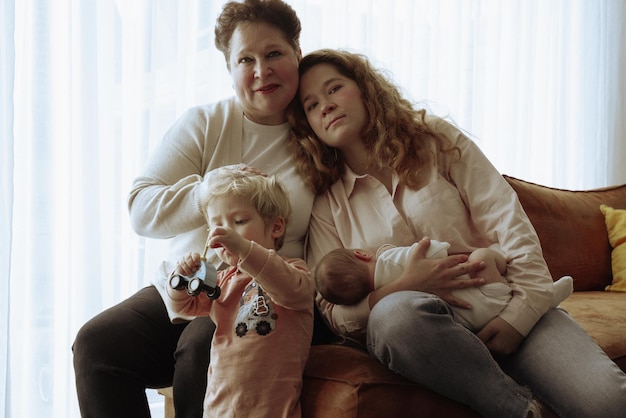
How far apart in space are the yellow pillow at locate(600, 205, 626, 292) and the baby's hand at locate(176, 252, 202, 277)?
73.1 inches

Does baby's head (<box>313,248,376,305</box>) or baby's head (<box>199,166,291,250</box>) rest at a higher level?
baby's head (<box>199,166,291,250</box>)

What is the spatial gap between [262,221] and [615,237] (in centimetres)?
173

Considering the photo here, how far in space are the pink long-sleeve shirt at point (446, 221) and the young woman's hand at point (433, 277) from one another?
0.27 feet

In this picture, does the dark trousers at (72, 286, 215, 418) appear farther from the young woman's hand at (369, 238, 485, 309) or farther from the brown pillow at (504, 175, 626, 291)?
the brown pillow at (504, 175, 626, 291)

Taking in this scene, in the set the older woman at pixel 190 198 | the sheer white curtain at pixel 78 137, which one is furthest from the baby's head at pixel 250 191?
the sheer white curtain at pixel 78 137

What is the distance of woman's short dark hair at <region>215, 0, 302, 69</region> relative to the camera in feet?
5.90

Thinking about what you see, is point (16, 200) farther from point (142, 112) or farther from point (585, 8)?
point (585, 8)

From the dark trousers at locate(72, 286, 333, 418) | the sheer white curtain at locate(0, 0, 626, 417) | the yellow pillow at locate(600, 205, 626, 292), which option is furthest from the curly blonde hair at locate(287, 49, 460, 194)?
the yellow pillow at locate(600, 205, 626, 292)

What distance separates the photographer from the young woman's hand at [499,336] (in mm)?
1526

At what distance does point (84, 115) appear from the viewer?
216 centimetres

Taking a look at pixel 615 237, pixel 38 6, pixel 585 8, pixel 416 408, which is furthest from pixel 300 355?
pixel 585 8

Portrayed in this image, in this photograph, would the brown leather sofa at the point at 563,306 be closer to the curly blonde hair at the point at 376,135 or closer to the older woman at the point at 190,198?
the older woman at the point at 190,198

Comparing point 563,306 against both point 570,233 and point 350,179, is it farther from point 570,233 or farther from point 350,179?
point 350,179

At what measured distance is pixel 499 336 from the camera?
60.1 inches
